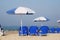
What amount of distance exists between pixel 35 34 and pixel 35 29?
1.20 ft

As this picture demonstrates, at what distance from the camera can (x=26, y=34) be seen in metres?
16.3

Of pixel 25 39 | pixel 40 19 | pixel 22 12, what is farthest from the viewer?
pixel 40 19

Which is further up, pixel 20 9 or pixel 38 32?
pixel 20 9

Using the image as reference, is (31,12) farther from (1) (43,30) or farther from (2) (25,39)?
(2) (25,39)

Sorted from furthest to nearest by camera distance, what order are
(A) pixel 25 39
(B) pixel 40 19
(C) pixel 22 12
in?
(B) pixel 40 19 < (C) pixel 22 12 < (A) pixel 25 39

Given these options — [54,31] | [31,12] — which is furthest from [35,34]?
[54,31]

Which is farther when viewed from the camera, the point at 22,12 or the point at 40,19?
the point at 40,19

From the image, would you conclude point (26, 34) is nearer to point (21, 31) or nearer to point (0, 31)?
point (21, 31)

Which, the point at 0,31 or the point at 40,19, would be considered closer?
the point at 0,31

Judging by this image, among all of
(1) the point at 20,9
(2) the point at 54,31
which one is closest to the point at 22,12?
(1) the point at 20,9

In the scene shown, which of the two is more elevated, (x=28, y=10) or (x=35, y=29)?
(x=28, y=10)

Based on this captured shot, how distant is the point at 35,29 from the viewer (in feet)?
53.2

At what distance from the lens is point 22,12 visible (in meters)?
15.7

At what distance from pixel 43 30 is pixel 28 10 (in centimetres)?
172
